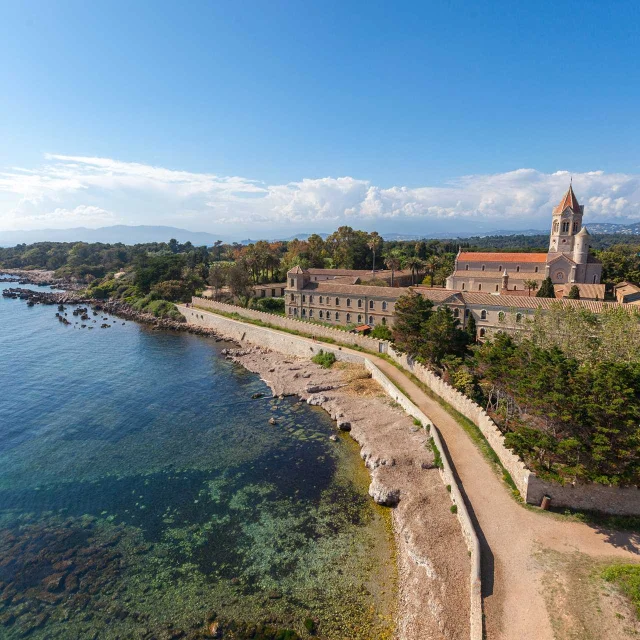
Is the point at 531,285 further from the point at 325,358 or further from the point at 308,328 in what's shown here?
the point at 325,358

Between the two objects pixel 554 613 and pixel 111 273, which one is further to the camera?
pixel 111 273

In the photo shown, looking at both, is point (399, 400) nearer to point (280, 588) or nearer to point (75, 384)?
point (280, 588)

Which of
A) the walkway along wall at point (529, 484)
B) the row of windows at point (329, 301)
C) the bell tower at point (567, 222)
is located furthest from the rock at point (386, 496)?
the bell tower at point (567, 222)

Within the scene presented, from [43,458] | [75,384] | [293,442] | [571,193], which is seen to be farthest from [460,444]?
[571,193]

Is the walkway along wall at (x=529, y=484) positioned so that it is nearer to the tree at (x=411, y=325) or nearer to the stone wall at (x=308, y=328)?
the tree at (x=411, y=325)

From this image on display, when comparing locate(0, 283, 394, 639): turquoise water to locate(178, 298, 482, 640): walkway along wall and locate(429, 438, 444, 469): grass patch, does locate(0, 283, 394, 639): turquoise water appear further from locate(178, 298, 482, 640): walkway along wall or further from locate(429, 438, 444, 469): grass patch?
locate(429, 438, 444, 469): grass patch

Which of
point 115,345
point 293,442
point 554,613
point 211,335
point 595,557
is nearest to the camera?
point 554,613
